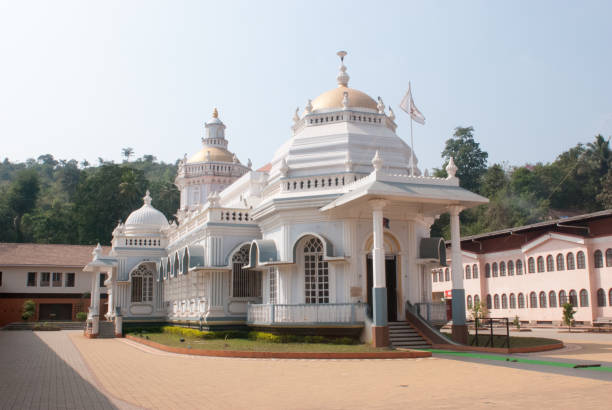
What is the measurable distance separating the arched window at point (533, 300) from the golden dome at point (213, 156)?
22.6m

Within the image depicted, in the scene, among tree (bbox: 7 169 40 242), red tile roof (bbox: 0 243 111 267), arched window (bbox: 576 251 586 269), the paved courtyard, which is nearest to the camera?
the paved courtyard

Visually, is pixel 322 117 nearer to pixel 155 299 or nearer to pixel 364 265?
pixel 364 265

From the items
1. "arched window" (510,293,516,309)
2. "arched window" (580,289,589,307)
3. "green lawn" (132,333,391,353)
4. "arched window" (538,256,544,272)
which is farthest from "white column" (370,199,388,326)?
"arched window" (510,293,516,309)

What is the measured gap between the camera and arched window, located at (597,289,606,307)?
107 ft

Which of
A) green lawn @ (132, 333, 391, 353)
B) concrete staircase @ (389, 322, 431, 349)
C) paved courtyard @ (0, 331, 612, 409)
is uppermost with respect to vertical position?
concrete staircase @ (389, 322, 431, 349)

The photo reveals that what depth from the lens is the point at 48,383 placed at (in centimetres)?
1232

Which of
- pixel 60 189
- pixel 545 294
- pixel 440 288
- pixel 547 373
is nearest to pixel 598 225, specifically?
pixel 545 294

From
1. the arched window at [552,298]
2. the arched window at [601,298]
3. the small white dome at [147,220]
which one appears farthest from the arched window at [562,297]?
the small white dome at [147,220]

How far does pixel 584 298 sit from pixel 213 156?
25948 mm

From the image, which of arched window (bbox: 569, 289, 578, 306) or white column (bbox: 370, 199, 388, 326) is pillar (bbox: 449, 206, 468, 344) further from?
arched window (bbox: 569, 289, 578, 306)

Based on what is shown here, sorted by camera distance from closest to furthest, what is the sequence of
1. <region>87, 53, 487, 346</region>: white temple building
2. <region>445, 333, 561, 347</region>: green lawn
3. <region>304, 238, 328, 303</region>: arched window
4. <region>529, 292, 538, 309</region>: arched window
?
<region>445, 333, 561, 347</region>: green lawn
<region>87, 53, 487, 346</region>: white temple building
<region>304, 238, 328, 303</region>: arched window
<region>529, 292, 538, 309</region>: arched window

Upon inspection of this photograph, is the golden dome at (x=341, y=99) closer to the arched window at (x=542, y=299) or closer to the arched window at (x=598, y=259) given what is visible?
the arched window at (x=598, y=259)

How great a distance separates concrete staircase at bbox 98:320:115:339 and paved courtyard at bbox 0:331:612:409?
1366 cm

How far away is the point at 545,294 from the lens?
37031mm
